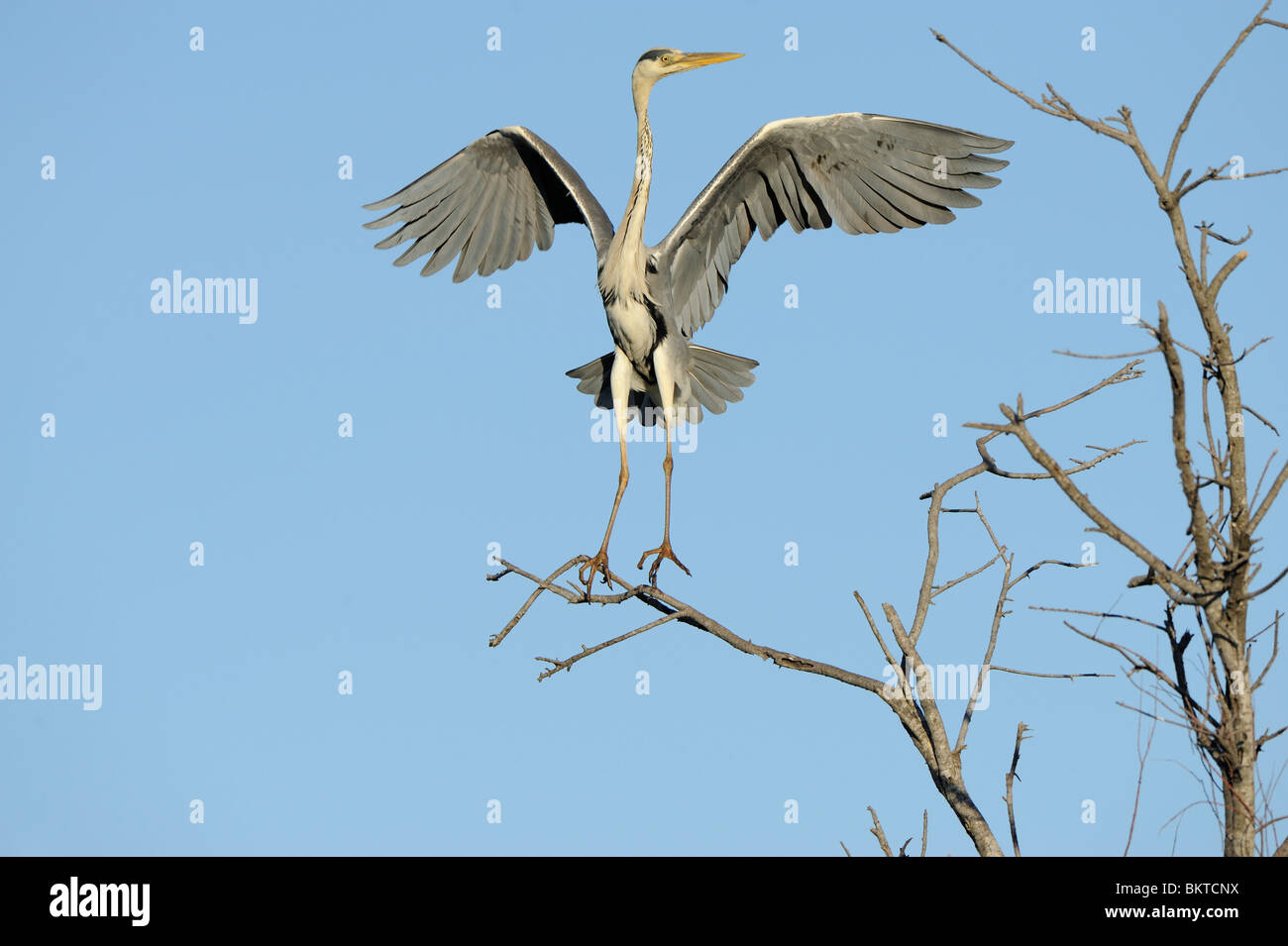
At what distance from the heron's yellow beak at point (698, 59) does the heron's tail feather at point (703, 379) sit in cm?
174

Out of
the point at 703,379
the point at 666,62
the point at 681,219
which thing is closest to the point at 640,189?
the point at 681,219

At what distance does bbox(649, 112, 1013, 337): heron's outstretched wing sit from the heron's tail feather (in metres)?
0.30

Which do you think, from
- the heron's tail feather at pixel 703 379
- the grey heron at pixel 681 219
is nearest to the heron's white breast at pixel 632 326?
the grey heron at pixel 681 219

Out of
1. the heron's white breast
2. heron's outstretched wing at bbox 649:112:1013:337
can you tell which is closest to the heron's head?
heron's outstretched wing at bbox 649:112:1013:337

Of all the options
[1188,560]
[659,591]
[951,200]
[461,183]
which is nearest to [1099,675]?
[1188,560]

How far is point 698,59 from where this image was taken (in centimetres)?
808

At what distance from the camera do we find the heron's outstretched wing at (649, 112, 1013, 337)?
24.6 ft

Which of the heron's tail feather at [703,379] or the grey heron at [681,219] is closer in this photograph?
the grey heron at [681,219]

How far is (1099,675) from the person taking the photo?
425cm

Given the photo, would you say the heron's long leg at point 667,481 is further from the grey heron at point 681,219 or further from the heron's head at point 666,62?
the heron's head at point 666,62

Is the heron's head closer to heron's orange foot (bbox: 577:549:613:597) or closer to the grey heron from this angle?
the grey heron

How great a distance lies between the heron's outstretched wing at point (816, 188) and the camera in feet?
24.6

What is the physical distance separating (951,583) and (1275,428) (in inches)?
53.2
